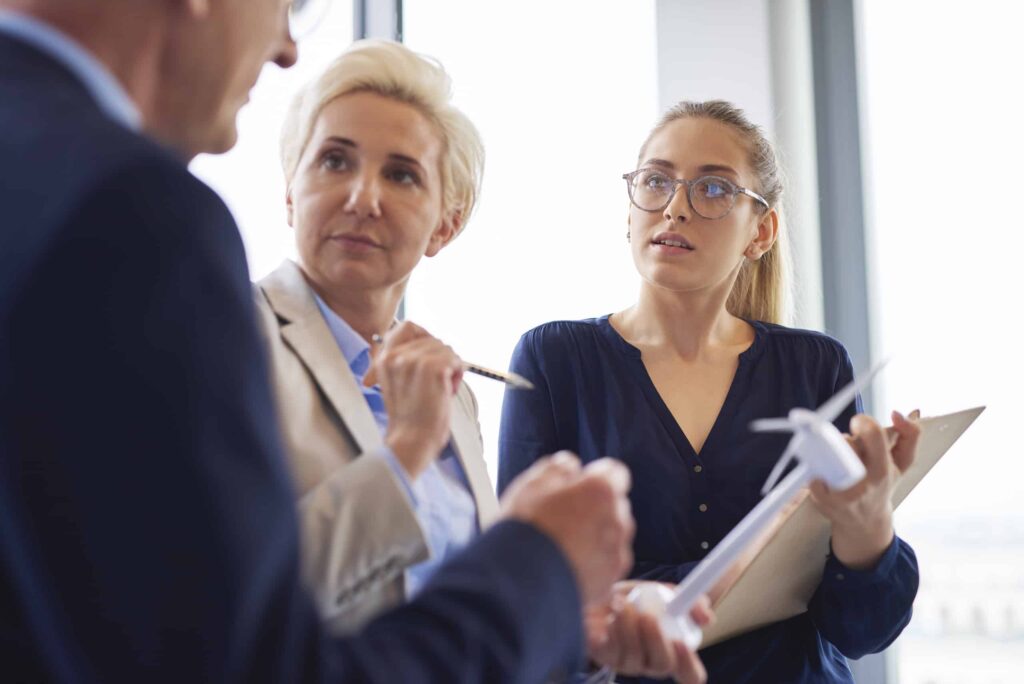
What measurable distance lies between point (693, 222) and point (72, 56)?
5.15 ft

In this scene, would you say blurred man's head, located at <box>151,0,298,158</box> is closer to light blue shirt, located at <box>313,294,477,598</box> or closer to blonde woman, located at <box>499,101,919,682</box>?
light blue shirt, located at <box>313,294,477,598</box>

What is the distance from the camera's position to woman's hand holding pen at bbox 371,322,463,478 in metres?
1.24

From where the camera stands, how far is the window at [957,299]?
2.77 meters

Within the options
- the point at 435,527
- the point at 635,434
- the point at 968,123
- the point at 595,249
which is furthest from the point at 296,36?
the point at 968,123

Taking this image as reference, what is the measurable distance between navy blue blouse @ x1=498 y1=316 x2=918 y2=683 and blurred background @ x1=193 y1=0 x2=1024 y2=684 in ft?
2.45

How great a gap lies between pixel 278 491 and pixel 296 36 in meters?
0.63

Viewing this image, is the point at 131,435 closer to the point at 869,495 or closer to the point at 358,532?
the point at 358,532

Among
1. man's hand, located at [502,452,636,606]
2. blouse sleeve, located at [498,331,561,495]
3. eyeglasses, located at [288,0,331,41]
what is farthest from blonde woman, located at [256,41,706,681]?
eyeglasses, located at [288,0,331,41]

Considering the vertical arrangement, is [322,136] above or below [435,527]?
above

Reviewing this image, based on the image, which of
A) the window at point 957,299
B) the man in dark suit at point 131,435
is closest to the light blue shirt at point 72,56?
the man in dark suit at point 131,435

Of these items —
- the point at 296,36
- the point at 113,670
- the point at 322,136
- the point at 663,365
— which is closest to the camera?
the point at 113,670

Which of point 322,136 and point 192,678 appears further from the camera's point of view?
point 322,136

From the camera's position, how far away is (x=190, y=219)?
57 cm

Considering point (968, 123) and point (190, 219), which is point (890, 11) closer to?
point (968, 123)
